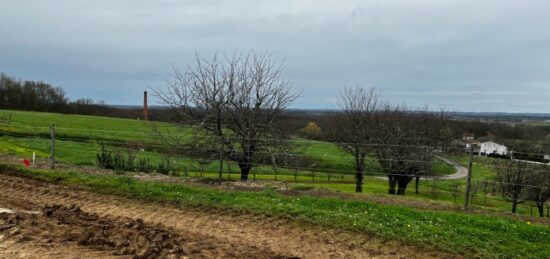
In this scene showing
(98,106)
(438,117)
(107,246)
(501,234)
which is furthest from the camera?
(98,106)

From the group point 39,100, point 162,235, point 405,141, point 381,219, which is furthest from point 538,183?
point 39,100

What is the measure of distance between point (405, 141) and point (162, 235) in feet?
Result: 71.3

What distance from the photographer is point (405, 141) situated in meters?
26.9

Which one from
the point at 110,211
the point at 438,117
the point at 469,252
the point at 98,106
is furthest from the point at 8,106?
the point at 469,252

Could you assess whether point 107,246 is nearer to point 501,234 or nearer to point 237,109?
point 501,234

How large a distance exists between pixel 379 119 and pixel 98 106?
73.1 metres

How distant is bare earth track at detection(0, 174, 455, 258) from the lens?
6488 mm

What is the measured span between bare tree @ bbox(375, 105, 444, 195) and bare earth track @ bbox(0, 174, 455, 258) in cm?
1186

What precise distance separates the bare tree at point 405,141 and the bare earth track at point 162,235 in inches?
467

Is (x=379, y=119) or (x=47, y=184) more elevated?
(x=379, y=119)

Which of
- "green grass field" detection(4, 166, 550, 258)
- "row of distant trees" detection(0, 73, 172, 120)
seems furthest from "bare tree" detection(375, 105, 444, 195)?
"row of distant trees" detection(0, 73, 172, 120)

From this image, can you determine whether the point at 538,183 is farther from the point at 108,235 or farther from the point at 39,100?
the point at 39,100

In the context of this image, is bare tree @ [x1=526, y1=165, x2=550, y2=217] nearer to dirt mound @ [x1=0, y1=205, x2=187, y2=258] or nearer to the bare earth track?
the bare earth track

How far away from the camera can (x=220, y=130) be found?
1630 centimetres
